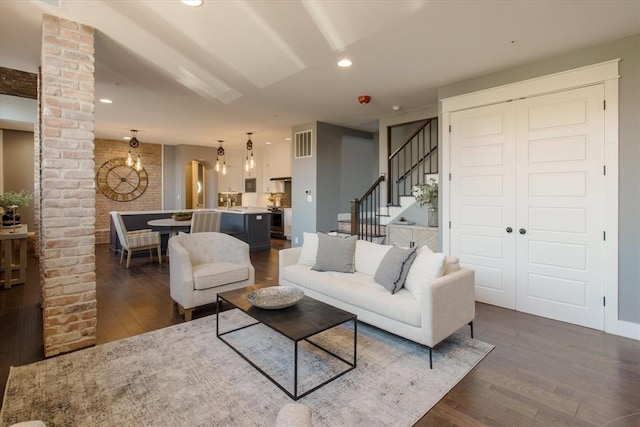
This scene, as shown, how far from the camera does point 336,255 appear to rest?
350 cm

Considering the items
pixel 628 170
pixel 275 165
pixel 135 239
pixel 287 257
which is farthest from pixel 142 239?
pixel 628 170

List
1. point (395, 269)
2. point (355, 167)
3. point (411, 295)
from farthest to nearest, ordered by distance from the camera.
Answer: point (355, 167)
point (395, 269)
point (411, 295)

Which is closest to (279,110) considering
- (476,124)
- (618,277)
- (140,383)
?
(476,124)

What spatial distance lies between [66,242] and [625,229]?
493cm

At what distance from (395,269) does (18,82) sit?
5.46 meters

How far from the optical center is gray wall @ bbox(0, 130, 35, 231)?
7.04 m

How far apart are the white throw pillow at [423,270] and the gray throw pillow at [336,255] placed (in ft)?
2.46

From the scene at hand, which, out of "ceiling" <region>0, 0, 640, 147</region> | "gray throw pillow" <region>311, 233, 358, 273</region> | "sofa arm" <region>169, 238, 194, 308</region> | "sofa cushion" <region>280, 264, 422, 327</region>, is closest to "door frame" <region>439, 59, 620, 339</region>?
"ceiling" <region>0, 0, 640, 147</region>

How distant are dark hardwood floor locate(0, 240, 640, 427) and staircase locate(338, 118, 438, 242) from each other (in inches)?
86.1

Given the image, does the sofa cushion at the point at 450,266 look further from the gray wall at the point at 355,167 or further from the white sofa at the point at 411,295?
the gray wall at the point at 355,167

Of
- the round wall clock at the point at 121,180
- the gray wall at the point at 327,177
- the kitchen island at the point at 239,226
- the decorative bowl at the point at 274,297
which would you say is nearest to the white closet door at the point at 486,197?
the decorative bowl at the point at 274,297

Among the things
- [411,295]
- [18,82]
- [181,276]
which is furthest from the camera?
[18,82]

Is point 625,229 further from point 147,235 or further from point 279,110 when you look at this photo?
point 147,235

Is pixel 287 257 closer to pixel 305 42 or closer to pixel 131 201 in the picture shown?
pixel 305 42
